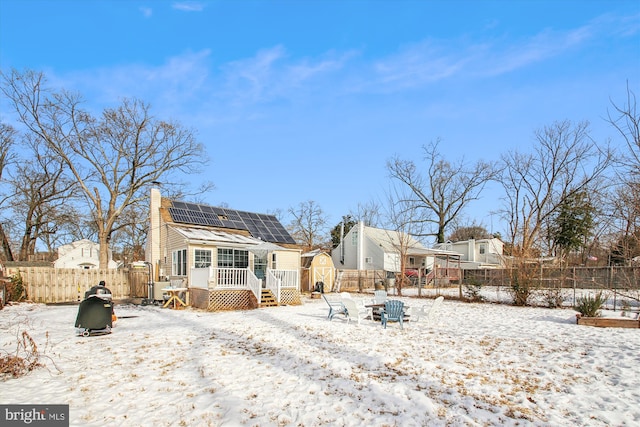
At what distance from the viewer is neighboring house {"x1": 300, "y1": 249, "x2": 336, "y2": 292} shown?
25719mm

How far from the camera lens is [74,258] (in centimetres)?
3756

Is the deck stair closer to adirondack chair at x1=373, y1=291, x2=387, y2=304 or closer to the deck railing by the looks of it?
the deck railing

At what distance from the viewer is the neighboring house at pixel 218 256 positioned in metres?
16.2

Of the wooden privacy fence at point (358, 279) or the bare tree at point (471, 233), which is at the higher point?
the bare tree at point (471, 233)

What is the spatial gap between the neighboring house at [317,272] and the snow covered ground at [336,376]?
47.0 ft

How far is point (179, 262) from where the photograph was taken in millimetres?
18844

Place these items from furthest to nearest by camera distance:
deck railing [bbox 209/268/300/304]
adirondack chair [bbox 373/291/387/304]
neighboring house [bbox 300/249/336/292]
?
neighboring house [bbox 300/249/336/292], deck railing [bbox 209/268/300/304], adirondack chair [bbox 373/291/387/304]

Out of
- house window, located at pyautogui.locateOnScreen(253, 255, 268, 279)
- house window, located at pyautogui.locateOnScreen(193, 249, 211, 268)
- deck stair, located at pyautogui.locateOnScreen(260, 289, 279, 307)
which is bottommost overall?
deck stair, located at pyautogui.locateOnScreen(260, 289, 279, 307)

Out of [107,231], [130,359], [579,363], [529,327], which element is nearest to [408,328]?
[529,327]

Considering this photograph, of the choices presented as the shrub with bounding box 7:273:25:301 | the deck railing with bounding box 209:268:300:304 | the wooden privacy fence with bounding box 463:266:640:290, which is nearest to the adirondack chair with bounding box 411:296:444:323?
the wooden privacy fence with bounding box 463:266:640:290

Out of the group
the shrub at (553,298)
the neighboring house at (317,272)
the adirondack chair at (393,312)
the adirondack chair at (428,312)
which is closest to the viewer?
the adirondack chair at (393,312)

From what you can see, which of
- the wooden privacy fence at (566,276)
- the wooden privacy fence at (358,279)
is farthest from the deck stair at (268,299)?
the wooden privacy fence at (566,276)

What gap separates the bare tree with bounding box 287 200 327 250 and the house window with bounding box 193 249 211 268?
33833mm

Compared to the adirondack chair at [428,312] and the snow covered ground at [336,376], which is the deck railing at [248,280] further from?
the adirondack chair at [428,312]
